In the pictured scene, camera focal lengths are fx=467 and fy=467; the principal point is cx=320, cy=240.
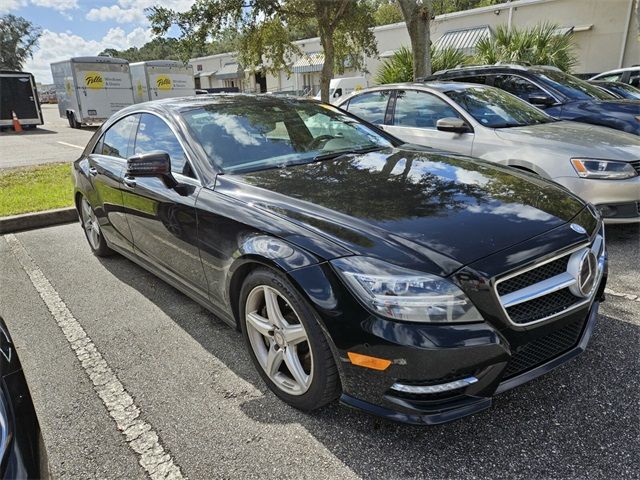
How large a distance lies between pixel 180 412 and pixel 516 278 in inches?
70.7

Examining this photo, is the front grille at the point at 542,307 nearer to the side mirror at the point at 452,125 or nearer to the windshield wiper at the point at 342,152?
the windshield wiper at the point at 342,152

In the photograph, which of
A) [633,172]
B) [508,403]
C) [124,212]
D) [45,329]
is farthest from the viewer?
[633,172]

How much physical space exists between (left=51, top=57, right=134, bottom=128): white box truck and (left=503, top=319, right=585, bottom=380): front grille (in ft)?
68.4

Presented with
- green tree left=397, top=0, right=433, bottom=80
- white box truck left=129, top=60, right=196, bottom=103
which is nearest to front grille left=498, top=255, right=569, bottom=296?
green tree left=397, top=0, right=433, bottom=80

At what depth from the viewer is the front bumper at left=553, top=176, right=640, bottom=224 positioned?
4164 mm

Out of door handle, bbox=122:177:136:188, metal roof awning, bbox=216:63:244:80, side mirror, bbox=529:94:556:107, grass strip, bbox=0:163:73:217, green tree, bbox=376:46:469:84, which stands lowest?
grass strip, bbox=0:163:73:217

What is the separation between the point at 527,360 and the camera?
2.04 meters

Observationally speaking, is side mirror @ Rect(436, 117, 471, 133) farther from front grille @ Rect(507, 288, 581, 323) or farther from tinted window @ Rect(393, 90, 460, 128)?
front grille @ Rect(507, 288, 581, 323)

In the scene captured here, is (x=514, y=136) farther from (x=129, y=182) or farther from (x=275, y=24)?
A: (x=275, y=24)

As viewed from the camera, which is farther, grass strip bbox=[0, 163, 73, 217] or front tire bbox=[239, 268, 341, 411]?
grass strip bbox=[0, 163, 73, 217]

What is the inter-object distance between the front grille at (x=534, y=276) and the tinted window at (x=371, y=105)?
14.0 ft

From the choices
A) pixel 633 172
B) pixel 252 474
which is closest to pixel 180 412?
pixel 252 474

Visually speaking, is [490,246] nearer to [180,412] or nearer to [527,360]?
[527,360]

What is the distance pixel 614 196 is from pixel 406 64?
1082 centimetres
